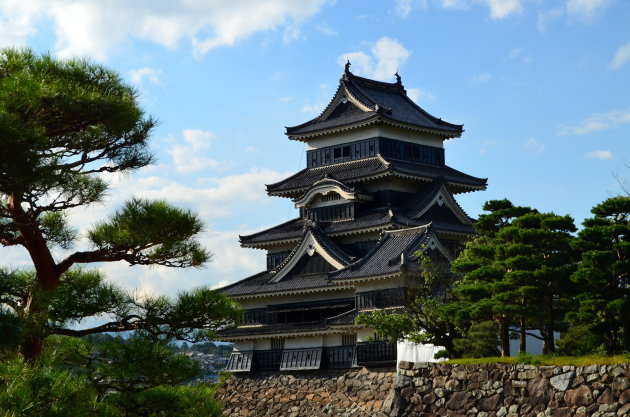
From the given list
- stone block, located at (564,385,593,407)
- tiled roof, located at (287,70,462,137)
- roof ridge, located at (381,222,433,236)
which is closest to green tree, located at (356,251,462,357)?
roof ridge, located at (381,222,433,236)

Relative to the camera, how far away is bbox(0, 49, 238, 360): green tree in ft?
44.5

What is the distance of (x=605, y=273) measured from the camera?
24.3 metres

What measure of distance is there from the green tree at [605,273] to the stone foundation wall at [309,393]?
1098 cm

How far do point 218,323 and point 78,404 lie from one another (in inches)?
133

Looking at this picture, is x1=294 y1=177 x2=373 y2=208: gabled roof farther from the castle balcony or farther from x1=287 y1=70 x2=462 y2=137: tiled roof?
the castle balcony

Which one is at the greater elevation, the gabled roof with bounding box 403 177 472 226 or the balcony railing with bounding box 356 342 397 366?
the gabled roof with bounding box 403 177 472 226

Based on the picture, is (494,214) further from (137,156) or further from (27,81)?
(27,81)

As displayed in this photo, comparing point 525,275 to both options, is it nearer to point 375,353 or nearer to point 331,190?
point 375,353

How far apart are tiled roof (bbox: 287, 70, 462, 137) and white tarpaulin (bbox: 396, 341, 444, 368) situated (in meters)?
12.3

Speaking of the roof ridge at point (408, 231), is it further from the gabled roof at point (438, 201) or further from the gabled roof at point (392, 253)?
the gabled roof at point (438, 201)

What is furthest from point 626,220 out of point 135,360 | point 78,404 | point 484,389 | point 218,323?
point 78,404

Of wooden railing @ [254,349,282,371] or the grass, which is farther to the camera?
wooden railing @ [254,349,282,371]

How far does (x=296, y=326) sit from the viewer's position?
130 feet

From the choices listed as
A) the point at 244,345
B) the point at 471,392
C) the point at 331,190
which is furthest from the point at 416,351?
the point at 331,190
